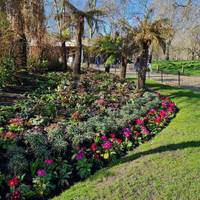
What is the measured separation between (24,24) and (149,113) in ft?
26.1

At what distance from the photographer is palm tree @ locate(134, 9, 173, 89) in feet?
47.1

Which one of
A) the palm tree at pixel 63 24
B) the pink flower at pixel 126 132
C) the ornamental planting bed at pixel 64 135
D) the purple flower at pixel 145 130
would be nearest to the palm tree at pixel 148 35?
the ornamental planting bed at pixel 64 135

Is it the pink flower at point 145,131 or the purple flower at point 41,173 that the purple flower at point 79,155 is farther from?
the pink flower at point 145,131

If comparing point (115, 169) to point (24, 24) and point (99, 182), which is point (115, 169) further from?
point (24, 24)

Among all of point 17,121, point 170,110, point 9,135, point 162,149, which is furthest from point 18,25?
point 162,149

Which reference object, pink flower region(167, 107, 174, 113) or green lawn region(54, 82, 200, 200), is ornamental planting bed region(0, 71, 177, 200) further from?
green lawn region(54, 82, 200, 200)

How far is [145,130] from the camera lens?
7746mm

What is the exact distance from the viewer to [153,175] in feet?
17.9

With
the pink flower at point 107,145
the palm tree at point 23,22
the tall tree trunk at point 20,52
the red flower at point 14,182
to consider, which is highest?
the palm tree at point 23,22

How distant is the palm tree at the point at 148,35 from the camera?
14359mm

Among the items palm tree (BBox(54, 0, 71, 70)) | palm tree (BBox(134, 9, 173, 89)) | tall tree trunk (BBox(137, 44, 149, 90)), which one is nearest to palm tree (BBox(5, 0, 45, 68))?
palm tree (BBox(54, 0, 71, 70))

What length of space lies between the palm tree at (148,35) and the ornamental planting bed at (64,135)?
3952 mm

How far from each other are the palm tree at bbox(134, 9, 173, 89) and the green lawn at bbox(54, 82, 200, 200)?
7472 millimetres

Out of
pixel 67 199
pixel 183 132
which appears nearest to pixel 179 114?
pixel 183 132
